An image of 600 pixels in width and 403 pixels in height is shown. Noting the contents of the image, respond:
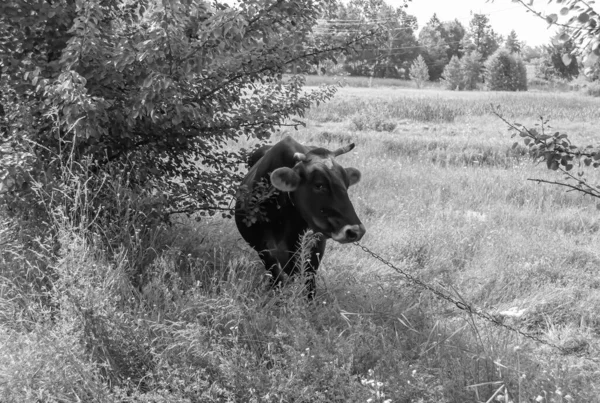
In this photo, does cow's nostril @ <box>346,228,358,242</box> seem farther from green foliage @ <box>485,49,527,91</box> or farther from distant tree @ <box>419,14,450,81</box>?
distant tree @ <box>419,14,450,81</box>

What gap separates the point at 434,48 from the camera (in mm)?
105938

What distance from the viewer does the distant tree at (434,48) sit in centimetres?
10094

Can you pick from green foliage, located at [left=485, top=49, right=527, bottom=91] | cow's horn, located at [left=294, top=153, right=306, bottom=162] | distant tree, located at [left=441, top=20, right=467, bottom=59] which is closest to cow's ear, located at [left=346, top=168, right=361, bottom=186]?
cow's horn, located at [left=294, top=153, right=306, bottom=162]

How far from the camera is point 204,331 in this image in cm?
394

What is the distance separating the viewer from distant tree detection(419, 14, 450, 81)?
101 metres

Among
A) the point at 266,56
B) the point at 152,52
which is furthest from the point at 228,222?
the point at 152,52

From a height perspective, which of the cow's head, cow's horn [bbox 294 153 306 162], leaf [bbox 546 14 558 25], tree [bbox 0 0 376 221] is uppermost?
leaf [bbox 546 14 558 25]

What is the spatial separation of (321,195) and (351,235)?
0.44 metres

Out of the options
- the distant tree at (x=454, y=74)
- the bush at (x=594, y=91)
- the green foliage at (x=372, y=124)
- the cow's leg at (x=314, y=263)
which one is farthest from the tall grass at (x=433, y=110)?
the distant tree at (x=454, y=74)

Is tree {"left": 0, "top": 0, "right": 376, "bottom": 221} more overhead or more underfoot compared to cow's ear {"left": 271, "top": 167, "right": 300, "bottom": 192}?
more overhead

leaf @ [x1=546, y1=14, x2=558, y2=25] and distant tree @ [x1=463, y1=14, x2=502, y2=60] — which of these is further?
distant tree @ [x1=463, y1=14, x2=502, y2=60]

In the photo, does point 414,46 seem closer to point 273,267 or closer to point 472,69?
point 472,69

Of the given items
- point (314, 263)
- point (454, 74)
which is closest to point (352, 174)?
point (314, 263)

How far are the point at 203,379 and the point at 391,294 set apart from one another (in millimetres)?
2248
